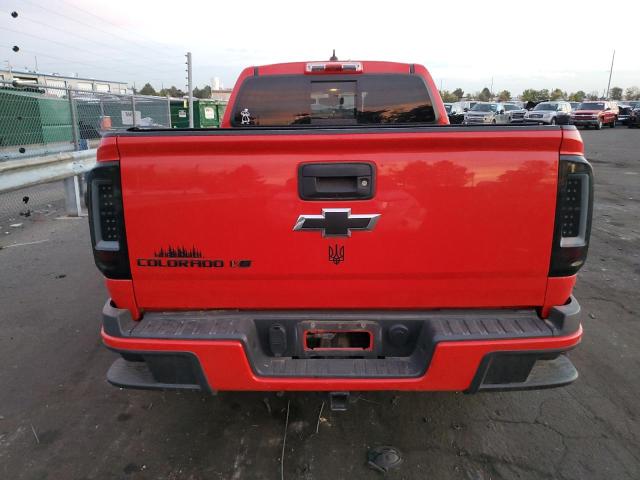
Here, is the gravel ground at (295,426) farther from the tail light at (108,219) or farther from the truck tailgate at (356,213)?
the tail light at (108,219)

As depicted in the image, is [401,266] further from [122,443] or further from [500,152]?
[122,443]

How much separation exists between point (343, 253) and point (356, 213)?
8.1 inches

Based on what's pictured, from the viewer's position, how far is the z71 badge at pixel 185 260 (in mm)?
2336

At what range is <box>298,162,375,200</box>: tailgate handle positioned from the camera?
2.24 meters

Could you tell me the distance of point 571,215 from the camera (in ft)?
7.46

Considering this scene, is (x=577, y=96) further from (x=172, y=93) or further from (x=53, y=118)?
(x=53, y=118)

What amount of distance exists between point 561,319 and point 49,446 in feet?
9.53

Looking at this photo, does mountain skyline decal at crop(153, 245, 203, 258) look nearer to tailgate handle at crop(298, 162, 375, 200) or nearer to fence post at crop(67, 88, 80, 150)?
tailgate handle at crop(298, 162, 375, 200)

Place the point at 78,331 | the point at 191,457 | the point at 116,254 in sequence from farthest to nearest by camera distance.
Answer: the point at 78,331 → the point at 191,457 → the point at 116,254

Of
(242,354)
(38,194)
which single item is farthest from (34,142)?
(242,354)

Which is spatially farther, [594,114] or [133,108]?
[594,114]

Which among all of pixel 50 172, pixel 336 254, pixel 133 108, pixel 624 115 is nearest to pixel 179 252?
pixel 336 254

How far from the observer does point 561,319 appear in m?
2.32

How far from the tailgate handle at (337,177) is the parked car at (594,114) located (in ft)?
124
